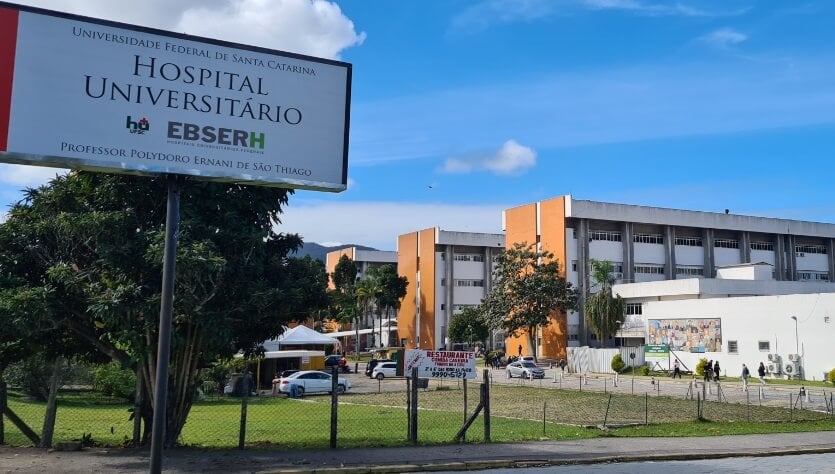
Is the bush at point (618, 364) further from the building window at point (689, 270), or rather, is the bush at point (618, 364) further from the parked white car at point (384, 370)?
the building window at point (689, 270)

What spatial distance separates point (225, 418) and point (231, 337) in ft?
38.6

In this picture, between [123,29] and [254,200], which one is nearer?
[123,29]

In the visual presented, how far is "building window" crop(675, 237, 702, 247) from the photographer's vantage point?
78.3 metres

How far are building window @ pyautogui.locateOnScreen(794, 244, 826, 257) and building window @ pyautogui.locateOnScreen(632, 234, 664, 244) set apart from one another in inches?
808

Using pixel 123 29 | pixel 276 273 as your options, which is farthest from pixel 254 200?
pixel 123 29

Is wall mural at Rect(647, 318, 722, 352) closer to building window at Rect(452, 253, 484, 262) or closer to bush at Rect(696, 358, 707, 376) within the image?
bush at Rect(696, 358, 707, 376)

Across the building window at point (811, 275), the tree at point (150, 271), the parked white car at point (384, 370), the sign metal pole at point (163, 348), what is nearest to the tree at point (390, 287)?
the parked white car at point (384, 370)

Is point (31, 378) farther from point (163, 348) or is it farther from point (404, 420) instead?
point (163, 348)

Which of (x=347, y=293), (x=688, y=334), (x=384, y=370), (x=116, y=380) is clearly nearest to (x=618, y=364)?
(x=688, y=334)

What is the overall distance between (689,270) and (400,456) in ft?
232

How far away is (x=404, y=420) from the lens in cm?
2175

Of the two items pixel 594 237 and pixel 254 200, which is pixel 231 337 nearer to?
pixel 254 200

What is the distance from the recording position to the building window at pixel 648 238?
76.3m

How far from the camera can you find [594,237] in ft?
245
